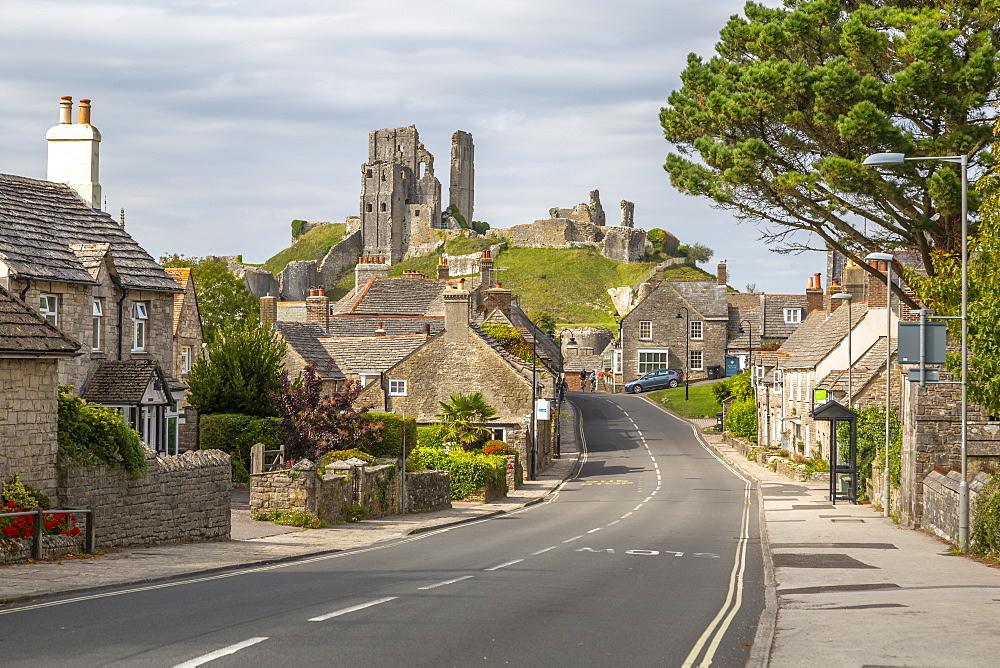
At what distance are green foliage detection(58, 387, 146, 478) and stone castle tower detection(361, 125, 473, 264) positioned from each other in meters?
153

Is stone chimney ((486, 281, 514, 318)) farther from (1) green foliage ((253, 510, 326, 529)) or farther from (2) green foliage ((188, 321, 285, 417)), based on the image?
(1) green foliage ((253, 510, 326, 529))

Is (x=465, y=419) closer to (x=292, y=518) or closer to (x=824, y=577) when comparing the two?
(x=292, y=518)

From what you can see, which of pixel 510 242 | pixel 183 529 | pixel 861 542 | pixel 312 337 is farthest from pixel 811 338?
pixel 510 242

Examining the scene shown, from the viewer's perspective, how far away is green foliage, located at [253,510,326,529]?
2591cm

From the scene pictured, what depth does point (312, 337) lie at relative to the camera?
5941cm

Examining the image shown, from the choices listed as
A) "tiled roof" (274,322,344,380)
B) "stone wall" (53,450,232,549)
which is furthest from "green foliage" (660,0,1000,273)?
"tiled roof" (274,322,344,380)

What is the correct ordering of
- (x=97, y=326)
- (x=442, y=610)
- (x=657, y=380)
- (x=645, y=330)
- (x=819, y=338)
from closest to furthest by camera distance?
1. (x=442, y=610)
2. (x=97, y=326)
3. (x=819, y=338)
4. (x=657, y=380)
5. (x=645, y=330)

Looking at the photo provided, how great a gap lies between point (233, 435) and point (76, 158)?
1056cm

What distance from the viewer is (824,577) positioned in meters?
17.6

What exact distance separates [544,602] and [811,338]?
4667 cm

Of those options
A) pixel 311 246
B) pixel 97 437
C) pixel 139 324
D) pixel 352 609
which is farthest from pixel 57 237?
pixel 311 246

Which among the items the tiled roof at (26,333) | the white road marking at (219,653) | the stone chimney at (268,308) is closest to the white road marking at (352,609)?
the white road marking at (219,653)

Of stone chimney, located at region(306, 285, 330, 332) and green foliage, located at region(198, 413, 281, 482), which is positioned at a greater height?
stone chimney, located at region(306, 285, 330, 332)

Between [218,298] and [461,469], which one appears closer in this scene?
[461,469]
